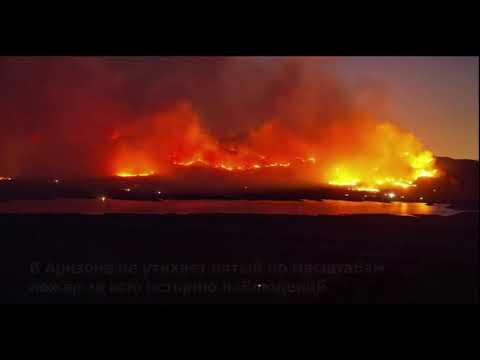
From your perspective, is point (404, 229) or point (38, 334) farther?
point (404, 229)

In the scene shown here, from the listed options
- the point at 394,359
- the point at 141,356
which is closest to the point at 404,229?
the point at 394,359

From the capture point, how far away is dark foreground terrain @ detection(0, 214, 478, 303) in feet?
13.4

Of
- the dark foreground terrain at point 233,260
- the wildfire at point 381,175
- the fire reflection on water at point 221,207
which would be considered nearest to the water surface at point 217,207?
the fire reflection on water at point 221,207

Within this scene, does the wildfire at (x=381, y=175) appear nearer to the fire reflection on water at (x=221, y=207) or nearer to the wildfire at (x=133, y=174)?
the fire reflection on water at (x=221, y=207)

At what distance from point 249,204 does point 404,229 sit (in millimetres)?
2118

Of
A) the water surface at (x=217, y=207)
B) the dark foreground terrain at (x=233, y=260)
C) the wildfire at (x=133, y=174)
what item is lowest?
the dark foreground terrain at (x=233, y=260)

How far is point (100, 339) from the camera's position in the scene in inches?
142

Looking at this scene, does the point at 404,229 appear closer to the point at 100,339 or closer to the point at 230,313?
the point at 230,313

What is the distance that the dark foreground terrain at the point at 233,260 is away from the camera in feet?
13.4

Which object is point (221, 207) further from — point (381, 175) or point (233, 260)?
point (381, 175)

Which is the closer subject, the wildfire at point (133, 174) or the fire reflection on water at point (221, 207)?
the fire reflection on water at point (221, 207)

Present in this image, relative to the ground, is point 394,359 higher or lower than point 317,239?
lower

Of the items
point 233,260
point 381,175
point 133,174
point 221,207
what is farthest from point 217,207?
point 381,175
